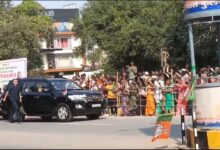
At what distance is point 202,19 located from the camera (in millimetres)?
13383

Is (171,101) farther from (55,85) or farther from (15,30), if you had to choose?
(15,30)

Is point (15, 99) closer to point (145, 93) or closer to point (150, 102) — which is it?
point (145, 93)

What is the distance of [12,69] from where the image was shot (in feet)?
101

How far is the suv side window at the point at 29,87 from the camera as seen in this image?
24281mm

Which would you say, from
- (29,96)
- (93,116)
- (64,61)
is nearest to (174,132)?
(93,116)

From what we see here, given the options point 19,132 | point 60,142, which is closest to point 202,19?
point 60,142

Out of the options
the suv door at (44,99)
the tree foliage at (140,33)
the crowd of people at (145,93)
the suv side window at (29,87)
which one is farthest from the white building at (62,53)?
the suv door at (44,99)

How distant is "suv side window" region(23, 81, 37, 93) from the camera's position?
24281 mm

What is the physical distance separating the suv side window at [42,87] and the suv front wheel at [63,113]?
1.03m

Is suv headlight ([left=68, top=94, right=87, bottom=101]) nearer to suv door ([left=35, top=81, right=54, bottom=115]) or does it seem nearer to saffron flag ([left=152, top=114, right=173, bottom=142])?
suv door ([left=35, top=81, right=54, bottom=115])

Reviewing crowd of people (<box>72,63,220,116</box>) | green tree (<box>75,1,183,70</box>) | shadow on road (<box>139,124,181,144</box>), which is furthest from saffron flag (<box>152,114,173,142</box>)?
green tree (<box>75,1,183,70</box>)

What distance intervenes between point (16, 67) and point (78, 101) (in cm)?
877

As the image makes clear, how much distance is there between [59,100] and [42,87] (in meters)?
1.20

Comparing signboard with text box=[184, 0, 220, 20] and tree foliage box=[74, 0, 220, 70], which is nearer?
signboard with text box=[184, 0, 220, 20]
